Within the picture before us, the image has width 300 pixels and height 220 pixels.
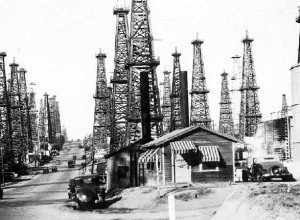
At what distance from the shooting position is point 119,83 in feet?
197

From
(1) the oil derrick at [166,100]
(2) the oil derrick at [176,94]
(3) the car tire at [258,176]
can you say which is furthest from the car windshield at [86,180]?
(1) the oil derrick at [166,100]

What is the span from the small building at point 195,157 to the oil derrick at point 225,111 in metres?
60.6

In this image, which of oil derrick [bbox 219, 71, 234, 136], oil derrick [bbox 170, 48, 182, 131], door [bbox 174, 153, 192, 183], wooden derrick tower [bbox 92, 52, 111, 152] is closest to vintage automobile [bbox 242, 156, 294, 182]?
door [bbox 174, 153, 192, 183]

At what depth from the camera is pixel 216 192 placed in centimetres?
2456

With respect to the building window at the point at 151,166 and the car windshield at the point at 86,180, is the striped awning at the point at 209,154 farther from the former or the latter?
the car windshield at the point at 86,180

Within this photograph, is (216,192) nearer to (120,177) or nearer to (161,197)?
(161,197)

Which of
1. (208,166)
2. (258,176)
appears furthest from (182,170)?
(258,176)

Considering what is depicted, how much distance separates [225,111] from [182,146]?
67432 millimetres

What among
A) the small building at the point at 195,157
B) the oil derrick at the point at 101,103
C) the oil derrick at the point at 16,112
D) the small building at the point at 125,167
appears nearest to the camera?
the small building at the point at 195,157

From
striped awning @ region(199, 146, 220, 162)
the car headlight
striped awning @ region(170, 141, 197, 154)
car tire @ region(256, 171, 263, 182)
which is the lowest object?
the car headlight

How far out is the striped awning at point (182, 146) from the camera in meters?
29.5

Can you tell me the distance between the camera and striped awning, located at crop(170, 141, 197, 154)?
29516 millimetres

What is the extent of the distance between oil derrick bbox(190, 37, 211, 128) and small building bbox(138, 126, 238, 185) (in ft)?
144

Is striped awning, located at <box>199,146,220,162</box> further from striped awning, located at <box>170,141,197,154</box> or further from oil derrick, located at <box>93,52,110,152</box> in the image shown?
oil derrick, located at <box>93,52,110,152</box>
